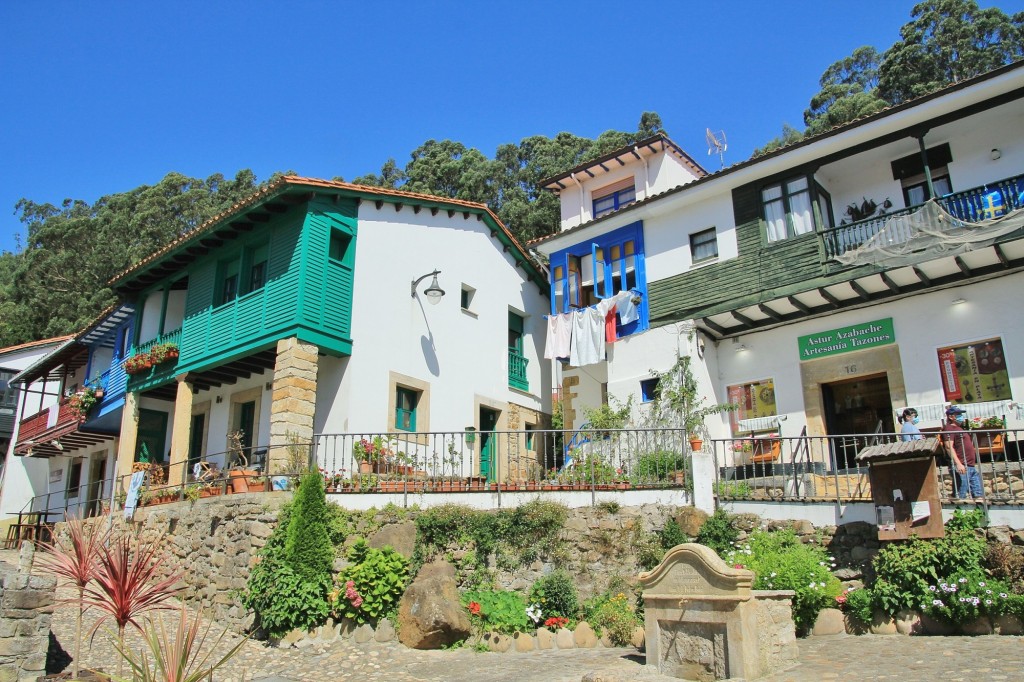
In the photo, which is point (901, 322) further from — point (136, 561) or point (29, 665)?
point (29, 665)

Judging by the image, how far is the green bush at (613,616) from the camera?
35.7ft

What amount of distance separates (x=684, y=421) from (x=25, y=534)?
1998cm

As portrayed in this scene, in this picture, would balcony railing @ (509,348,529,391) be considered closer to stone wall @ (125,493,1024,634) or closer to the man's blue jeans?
stone wall @ (125,493,1024,634)

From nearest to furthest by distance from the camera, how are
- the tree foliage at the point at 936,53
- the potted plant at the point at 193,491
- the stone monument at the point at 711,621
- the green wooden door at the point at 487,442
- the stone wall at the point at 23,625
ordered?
the stone monument at the point at 711,621 < the stone wall at the point at 23,625 < the potted plant at the point at 193,491 < the green wooden door at the point at 487,442 < the tree foliage at the point at 936,53

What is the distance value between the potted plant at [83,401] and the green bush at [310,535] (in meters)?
13.1

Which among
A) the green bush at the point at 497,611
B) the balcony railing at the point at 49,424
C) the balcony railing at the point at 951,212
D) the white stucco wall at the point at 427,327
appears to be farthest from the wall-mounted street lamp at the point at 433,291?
the balcony railing at the point at 49,424

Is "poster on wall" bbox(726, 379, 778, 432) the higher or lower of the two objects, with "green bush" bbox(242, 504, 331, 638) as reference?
higher

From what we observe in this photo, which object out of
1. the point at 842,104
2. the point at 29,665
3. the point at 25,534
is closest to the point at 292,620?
the point at 29,665

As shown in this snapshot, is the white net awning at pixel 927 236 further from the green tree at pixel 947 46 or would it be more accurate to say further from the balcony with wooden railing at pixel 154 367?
the green tree at pixel 947 46

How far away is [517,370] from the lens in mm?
20422

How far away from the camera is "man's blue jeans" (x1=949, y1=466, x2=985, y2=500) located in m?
10.3

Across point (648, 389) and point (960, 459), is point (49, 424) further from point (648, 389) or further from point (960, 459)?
point (960, 459)

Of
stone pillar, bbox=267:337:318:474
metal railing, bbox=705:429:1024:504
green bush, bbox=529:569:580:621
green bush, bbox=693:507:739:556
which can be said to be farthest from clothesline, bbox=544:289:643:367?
green bush, bbox=529:569:580:621

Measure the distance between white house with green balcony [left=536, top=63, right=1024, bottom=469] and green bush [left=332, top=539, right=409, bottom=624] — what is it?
303 inches
